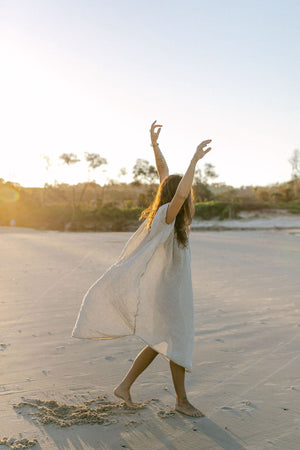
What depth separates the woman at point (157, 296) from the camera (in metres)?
3.41

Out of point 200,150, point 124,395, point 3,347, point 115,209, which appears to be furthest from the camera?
point 115,209

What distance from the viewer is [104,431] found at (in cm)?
321

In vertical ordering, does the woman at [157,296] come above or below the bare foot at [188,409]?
above

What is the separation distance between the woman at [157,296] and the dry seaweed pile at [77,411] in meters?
0.11

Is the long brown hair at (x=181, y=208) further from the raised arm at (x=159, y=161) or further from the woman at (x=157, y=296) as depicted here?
the raised arm at (x=159, y=161)

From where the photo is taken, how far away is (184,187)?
326 centimetres

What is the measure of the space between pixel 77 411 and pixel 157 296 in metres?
1.03

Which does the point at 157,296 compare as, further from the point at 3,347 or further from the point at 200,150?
the point at 3,347

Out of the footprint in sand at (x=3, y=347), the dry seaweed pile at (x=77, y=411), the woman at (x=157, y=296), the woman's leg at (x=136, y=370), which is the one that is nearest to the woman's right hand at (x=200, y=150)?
the woman at (x=157, y=296)

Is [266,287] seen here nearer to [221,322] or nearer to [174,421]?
[221,322]

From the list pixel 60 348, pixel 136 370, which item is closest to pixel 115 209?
pixel 60 348

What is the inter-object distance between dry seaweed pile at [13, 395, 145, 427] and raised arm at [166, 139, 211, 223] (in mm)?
1472

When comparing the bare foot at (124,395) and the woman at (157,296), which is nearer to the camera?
the woman at (157,296)

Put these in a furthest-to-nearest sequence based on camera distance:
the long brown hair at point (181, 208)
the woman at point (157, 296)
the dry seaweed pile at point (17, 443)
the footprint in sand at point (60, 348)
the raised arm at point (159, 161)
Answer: the footprint in sand at point (60, 348), the raised arm at point (159, 161), the long brown hair at point (181, 208), the woman at point (157, 296), the dry seaweed pile at point (17, 443)
